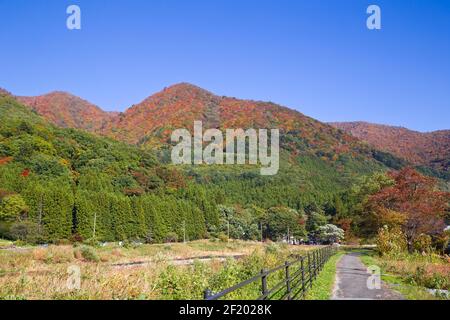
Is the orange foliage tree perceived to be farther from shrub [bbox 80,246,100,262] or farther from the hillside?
the hillside

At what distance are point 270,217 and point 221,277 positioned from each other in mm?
106964

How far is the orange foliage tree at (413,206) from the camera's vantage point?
4147cm

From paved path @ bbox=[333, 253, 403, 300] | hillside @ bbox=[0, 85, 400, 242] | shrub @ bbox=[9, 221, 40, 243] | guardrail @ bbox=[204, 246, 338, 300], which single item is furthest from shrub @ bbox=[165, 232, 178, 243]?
paved path @ bbox=[333, 253, 403, 300]

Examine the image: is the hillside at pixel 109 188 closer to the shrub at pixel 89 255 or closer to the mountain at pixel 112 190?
the mountain at pixel 112 190

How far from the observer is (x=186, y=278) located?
13078mm

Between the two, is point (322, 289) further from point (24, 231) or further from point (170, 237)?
point (170, 237)

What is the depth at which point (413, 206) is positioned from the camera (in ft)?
137

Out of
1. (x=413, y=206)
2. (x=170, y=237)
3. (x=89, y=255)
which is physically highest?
(x=413, y=206)

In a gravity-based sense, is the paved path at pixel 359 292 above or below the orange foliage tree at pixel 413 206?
below

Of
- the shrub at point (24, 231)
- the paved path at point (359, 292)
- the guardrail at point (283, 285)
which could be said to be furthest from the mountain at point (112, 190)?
the guardrail at point (283, 285)

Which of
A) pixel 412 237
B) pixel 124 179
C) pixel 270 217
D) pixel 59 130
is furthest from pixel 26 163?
pixel 412 237

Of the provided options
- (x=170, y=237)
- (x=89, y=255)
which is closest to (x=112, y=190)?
(x=170, y=237)

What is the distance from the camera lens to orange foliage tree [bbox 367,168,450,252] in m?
41.5

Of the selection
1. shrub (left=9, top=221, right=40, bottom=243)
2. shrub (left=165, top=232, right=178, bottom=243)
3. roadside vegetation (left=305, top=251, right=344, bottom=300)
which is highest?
roadside vegetation (left=305, top=251, right=344, bottom=300)
